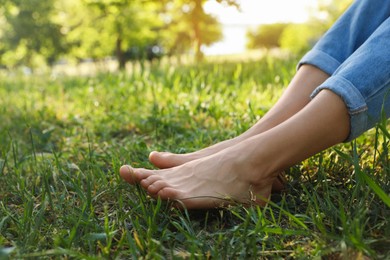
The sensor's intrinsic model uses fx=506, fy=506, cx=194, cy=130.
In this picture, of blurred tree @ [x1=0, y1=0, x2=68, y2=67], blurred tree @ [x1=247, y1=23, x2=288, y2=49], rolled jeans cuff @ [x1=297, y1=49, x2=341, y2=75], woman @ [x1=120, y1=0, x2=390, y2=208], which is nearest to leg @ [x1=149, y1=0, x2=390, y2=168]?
rolled jeans cuff @ [x1=297, y1=49, x2=341, y2=75]

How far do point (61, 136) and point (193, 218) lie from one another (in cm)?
138

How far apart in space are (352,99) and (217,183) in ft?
1.39

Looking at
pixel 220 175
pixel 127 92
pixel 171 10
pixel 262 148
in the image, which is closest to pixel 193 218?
pixel 220 175

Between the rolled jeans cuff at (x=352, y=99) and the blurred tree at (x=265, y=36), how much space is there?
1973 inches

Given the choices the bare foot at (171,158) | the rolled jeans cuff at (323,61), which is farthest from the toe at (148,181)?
the rolled jeans cuff at (323,61)

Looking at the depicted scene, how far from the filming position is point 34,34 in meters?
24.7

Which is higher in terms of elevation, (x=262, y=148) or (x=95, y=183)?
(x=262, y=148)

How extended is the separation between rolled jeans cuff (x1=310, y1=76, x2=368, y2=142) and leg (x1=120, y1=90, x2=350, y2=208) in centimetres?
1

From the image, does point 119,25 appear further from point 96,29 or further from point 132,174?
point 132,174

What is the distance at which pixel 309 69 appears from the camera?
5.66 feet

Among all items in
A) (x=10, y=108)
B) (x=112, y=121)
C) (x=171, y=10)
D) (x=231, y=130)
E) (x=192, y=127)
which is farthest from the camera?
(x=171, y=10)

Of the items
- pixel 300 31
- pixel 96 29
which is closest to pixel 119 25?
pixel 96 29

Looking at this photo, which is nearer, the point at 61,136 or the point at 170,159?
the point at 170,159

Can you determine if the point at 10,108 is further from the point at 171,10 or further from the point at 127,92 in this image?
the point at 171,10
